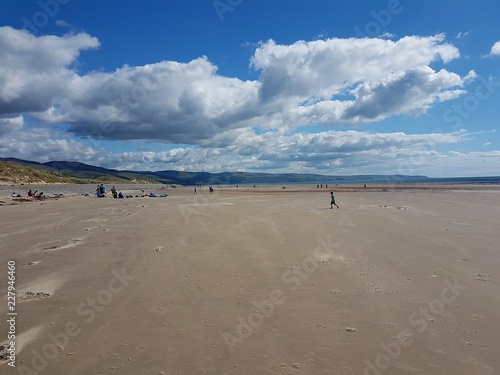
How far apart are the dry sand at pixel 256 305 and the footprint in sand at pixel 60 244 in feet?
0.21

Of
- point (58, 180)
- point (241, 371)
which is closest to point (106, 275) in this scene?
point (241, 371)

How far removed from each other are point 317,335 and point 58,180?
142 meters

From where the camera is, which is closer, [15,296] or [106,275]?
[15,296]

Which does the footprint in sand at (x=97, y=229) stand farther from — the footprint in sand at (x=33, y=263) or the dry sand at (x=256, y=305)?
the footprint in sand at (x=33, y=263)

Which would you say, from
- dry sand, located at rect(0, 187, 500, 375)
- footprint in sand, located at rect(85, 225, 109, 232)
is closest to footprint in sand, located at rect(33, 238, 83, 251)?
dry sand, located at rect(0, 187, 500, 375)

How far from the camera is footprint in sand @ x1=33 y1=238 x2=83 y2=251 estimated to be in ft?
44.3

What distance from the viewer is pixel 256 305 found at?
7832mm

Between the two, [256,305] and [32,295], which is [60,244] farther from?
[256,305]

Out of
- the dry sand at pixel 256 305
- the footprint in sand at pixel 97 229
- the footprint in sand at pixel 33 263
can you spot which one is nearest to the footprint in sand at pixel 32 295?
the dry sand at pixel 256 305

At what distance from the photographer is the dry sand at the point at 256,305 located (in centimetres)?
560

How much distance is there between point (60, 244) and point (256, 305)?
35.0 ft

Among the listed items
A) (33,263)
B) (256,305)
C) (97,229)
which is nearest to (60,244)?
(33,263)

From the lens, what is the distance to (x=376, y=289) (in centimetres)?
877

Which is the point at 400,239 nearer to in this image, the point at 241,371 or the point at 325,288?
the point at 325,288
